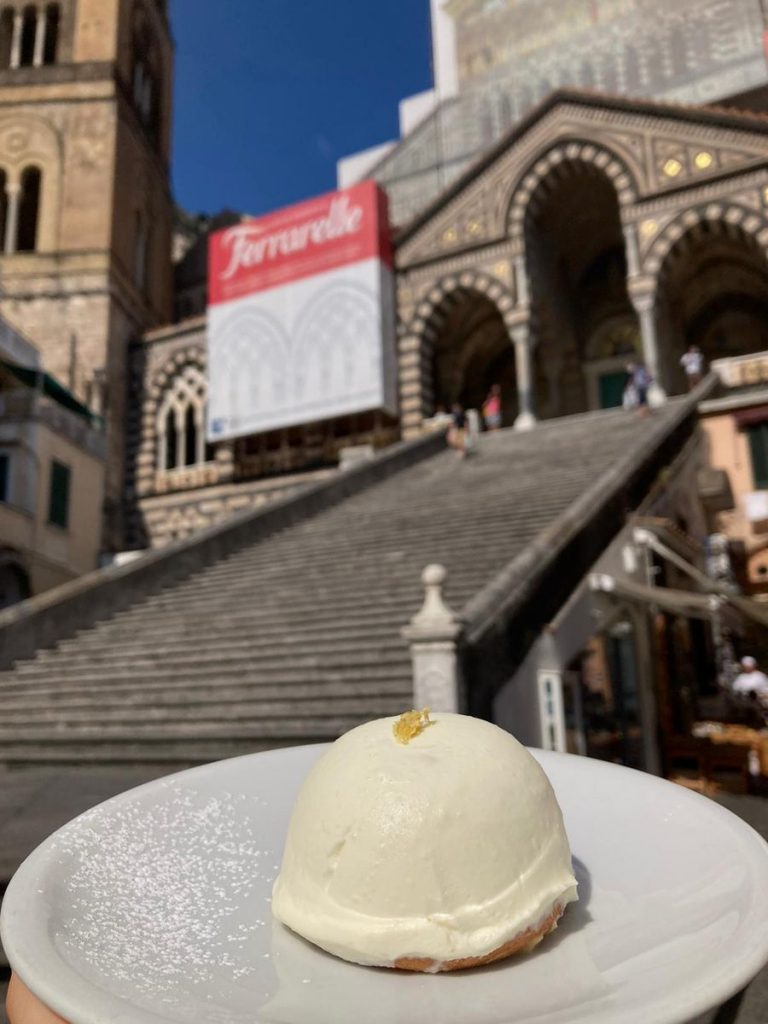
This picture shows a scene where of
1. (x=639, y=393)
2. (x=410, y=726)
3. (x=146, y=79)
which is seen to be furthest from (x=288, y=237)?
(x=410, y=726)

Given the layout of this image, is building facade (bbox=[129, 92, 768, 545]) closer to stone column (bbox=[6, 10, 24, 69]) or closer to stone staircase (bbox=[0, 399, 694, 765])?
stone staircase (bbox=[0, 399, 694, 765])

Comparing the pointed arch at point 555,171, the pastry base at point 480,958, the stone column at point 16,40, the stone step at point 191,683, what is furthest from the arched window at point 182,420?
the pastry base at point 480,958

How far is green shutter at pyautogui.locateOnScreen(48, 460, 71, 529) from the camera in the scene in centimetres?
1746

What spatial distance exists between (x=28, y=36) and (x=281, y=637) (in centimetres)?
2558

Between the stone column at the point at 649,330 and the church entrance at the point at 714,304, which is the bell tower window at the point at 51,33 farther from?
the church entrance at the point at 714,304

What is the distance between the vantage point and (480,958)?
1241 millimetres

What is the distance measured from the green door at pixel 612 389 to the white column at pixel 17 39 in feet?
65.1

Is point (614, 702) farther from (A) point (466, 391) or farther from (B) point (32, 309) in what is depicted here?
(B) point (32, 309)

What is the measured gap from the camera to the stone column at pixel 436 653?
191 inches

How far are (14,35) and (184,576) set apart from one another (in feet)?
73.2

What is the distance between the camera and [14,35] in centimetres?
2373

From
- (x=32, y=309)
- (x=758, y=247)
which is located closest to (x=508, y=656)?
(x=758, y=247)

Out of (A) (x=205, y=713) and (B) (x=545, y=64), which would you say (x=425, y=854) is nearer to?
(A) (x=205, y=713)

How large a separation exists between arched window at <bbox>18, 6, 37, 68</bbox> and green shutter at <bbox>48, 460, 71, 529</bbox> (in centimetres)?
1458
